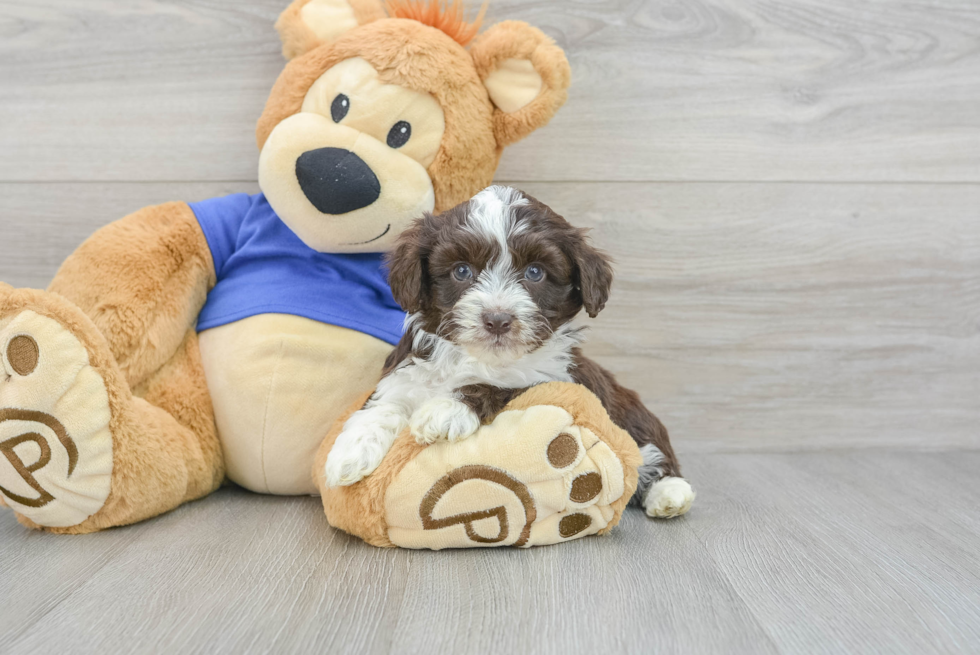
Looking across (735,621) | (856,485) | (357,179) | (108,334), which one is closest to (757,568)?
(735,621)

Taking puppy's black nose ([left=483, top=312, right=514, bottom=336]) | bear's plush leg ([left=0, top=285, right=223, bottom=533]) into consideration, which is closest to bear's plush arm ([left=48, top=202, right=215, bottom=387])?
bear's plush leg ([left=0, top=285, right=223, bottom=533])

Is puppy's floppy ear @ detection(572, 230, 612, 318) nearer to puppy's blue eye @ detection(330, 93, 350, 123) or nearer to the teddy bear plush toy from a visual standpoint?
the teddy bear plush toy

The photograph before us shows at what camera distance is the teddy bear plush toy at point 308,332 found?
1359 mm

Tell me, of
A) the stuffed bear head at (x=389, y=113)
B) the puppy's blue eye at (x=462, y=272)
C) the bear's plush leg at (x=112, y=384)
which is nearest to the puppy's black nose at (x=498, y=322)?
the puppy's blue eye at (x=462, y=272)

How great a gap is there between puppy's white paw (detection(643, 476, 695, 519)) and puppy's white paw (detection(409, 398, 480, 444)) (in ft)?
1.55

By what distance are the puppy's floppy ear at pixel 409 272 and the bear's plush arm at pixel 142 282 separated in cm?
58

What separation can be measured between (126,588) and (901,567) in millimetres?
1373

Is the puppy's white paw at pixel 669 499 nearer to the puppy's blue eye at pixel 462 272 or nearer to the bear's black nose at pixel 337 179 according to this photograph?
the puppy's blue eye at pixel 462 272

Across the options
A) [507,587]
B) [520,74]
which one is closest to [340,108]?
[520,74]

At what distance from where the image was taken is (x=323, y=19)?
1716 mm

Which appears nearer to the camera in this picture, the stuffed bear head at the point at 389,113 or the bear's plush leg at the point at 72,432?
the bear's plush leg at the point at 72,432

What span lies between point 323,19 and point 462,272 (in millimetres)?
762

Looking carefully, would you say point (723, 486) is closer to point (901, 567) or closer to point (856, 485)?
point (856, 485)

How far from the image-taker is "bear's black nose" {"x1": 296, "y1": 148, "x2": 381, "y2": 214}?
5.02ft
